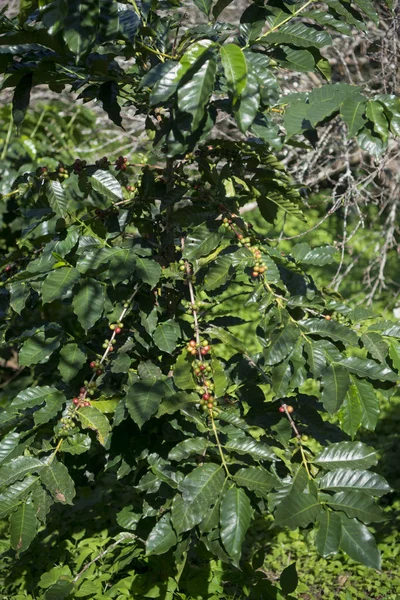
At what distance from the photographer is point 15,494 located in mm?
2012

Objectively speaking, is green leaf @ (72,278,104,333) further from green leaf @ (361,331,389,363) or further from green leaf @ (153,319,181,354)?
green leaf @ (361,331,389,363)

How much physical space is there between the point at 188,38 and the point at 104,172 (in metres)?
0.49

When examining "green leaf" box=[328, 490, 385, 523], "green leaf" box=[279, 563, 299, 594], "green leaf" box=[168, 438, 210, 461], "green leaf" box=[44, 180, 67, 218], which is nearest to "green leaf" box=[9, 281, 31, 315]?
"green leaf" box=[44, 180, 67, 218]

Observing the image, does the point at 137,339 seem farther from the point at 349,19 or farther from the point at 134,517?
the point at 349,19

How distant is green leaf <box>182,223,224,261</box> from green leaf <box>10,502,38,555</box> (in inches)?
32.1

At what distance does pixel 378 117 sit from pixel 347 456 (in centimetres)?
A: 83

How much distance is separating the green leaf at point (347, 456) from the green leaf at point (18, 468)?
75 cm

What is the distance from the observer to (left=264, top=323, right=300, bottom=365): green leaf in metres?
1.87

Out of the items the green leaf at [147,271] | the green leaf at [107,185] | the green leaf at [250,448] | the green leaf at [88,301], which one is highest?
the green leaf at [107,185]

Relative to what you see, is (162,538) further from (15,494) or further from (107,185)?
(107,185)

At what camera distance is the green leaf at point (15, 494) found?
2.01 meters

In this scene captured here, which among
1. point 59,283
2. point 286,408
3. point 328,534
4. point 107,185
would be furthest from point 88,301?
point 328,534

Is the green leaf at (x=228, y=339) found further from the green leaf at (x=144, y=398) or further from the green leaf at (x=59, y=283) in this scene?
the green leaf at (x=59, y=283)

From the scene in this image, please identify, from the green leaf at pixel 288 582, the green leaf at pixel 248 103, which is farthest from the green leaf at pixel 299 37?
the green leaf at pixel 288 582
